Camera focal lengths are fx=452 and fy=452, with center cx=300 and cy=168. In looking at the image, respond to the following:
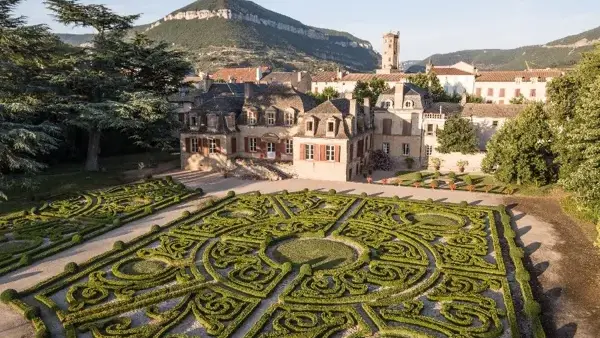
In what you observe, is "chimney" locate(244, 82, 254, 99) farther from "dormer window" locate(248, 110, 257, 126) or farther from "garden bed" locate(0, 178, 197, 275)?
"garden bed" locate(0, 178, 197, 275)

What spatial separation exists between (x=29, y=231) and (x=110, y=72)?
22595 mm

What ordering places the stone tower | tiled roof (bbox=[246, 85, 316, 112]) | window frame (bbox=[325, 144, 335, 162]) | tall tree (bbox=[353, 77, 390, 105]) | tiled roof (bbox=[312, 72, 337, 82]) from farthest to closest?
the stone tower < tiled roof (bbox=[312, 72, 337, 82]) < tall tree (bbox=[353, 77, 390, 105]) < tiled roof (bbox=[246, 85, 316, 112]) < window frame (bbox=[325, 144, 335, 162])

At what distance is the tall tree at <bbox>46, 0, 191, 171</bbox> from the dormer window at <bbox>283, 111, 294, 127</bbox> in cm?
1225

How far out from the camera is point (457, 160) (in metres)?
50.2

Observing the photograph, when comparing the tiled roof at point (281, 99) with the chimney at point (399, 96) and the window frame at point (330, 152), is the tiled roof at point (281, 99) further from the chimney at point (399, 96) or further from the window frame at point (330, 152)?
the chimney at point (399, 96)

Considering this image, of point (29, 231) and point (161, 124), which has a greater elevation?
point (161, 124)

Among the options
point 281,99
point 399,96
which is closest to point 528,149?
point 399,96

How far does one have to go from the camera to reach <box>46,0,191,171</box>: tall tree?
42250 millimetres

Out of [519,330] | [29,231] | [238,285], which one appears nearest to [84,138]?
[29,231]

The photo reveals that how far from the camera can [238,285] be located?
21.1m

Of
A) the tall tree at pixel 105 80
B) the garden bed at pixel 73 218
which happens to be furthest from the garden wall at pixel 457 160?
the tall tree at pixel 105 80

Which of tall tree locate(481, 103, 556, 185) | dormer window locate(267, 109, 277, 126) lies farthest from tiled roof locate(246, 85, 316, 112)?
tall tree locate(481, 103, 556, 185)

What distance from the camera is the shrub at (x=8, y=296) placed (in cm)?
1942

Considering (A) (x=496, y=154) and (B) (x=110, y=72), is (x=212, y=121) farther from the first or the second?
(A) (x=496, y=154)
